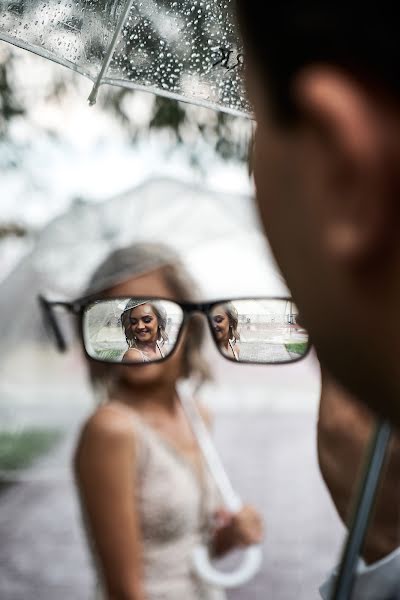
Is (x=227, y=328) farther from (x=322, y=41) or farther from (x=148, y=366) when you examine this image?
(x=322, y=41)

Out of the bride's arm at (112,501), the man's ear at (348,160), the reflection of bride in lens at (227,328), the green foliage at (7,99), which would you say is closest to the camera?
the man's ear at (348,160)

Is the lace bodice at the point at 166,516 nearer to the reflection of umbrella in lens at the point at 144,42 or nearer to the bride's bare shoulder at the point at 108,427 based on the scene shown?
the bride's bare shoulder at the point at 108,427

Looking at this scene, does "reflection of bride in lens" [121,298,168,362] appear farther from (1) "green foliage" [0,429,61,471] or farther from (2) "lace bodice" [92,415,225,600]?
(1) "green foliage" [0,429,61,471]

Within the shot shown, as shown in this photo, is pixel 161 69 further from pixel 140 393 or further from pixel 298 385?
pixel 298 385

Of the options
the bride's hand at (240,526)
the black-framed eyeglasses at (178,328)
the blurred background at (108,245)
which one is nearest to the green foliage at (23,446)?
the blurred background at (108,245)

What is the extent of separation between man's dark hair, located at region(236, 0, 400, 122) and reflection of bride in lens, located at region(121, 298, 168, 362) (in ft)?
3.11

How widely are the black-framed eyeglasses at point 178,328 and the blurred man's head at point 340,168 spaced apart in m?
0.38

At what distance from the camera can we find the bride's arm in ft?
6.79

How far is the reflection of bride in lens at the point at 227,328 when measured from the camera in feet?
4.40

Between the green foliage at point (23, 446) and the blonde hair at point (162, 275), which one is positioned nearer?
the blonde hair at point (162, 275)

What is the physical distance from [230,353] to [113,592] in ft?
3.29

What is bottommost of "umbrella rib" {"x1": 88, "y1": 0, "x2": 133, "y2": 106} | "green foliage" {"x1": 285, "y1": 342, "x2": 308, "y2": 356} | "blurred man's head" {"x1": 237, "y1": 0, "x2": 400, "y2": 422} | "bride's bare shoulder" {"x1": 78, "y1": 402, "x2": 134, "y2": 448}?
"bride's bare shoulder" {"x1": 78, "y1": 402, "x2": 134, "y2": 448}

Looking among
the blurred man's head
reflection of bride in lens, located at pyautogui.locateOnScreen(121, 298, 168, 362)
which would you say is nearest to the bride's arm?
reflection of bride in lens, located at pyautogui.locateOnScreen(121, 298, 168, 362)

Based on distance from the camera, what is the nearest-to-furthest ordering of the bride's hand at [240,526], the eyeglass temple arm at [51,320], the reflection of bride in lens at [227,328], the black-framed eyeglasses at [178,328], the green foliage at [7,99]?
the black-framed eyeglasses at [178,328] < the reflection of bride in lens at [227,328] < the bride's hand at [240,526] < the eyeglass temple arm at [51,320] < the green foliage at [7,99]
